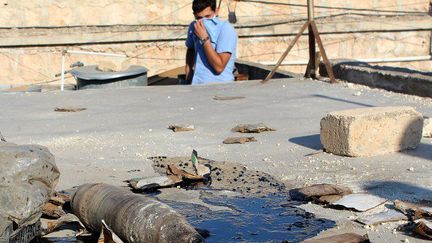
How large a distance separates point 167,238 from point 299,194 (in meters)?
1.24

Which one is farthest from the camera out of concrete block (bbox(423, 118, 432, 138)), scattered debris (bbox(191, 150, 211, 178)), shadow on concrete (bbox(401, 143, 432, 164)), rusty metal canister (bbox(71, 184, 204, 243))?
concrete block (bbox(423, 118, 432, 138))

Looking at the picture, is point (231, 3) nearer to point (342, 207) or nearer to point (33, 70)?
point (33, 70)

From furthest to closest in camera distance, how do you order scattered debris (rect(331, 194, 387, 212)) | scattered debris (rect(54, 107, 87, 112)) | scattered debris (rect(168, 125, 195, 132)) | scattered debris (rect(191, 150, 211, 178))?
scattered debris (rect(54, 107, 87, 112)), scattered debris (rect(168, 125, 195, 132)), scattered debris (rect(191, 150, 211, 178)), scattered debris (rect(331, 194, 387, 212))

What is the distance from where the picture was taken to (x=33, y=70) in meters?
14.3

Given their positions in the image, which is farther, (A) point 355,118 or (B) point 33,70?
(B) point 33,70

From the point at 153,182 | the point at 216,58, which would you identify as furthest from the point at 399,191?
the point at 216,58

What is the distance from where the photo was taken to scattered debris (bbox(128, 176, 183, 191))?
5297 mm

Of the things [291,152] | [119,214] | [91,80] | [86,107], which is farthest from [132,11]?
[119,214]

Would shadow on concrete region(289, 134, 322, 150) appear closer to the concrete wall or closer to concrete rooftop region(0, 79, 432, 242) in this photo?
concrete rooftop region(0, 79, 432, 242)

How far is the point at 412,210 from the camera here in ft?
14.9

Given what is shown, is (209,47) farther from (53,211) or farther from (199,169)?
(53,211)

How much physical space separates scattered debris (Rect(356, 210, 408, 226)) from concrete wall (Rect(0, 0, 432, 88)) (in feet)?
33.6

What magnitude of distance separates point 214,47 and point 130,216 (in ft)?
20.4

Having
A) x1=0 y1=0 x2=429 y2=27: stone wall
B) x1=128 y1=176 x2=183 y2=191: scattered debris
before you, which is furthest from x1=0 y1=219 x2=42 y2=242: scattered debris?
x1=0 y1=0 x2=429 y2=27: stone wall
